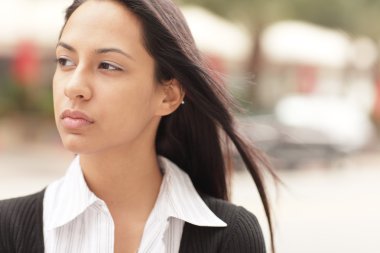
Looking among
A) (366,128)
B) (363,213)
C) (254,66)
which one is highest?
(254,66)

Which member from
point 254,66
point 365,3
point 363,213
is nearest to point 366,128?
point 254,66

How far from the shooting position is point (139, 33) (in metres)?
1.52

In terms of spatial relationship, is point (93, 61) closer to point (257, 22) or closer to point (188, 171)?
point (188, 171)

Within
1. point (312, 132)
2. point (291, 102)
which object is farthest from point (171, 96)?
point (291, 102)

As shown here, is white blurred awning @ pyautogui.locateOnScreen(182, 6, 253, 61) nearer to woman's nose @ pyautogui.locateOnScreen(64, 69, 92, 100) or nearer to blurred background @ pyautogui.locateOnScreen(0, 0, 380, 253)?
blurred background @ pyautogui.locateOnScreen(0, 0, 380, 253)

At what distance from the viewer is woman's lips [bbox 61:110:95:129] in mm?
1467

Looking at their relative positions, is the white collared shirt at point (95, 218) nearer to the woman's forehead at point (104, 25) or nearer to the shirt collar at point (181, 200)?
the shirt collar at point (181, 200)

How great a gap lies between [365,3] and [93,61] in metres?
18.0

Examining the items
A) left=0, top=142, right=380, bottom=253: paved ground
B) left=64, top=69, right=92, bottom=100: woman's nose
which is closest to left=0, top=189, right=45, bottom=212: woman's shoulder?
left=64, top=69, right=92, bottom=100: woman's nose

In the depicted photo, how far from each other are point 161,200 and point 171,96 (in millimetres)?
243

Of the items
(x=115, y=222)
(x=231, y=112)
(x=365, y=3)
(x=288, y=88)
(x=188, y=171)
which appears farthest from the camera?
(x=288, y=88)

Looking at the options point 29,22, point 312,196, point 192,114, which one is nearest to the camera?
point 192,114

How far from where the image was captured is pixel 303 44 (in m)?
18.7

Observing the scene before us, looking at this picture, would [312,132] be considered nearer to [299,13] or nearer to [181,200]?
[299,13]
